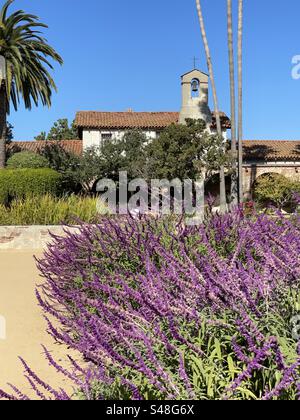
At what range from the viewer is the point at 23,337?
156 inches

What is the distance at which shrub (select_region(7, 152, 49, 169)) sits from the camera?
22.6 m

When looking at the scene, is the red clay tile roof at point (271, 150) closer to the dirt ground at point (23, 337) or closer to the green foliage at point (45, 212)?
the green foliage at point (45, 212)

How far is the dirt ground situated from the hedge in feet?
28.8

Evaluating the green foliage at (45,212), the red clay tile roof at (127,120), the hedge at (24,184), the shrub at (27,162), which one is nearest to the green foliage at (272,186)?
the red clay tile roof at (127,120)

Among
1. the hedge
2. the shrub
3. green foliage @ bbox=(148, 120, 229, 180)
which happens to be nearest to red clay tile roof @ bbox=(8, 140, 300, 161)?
the shrub

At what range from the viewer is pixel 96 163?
23641mm

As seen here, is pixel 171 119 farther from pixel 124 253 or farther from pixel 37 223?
pixel 124 253

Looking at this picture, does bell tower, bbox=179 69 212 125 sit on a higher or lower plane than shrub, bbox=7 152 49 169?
higher

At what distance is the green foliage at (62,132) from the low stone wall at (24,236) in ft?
138

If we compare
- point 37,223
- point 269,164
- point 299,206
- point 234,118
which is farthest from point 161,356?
point 269,164

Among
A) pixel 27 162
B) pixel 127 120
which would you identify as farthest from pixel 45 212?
pixel 127 120

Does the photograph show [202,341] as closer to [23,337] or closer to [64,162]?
[23,337]

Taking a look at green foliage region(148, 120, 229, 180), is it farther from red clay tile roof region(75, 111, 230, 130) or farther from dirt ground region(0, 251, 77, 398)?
dirt ground region(0, 251, 77, 398)
